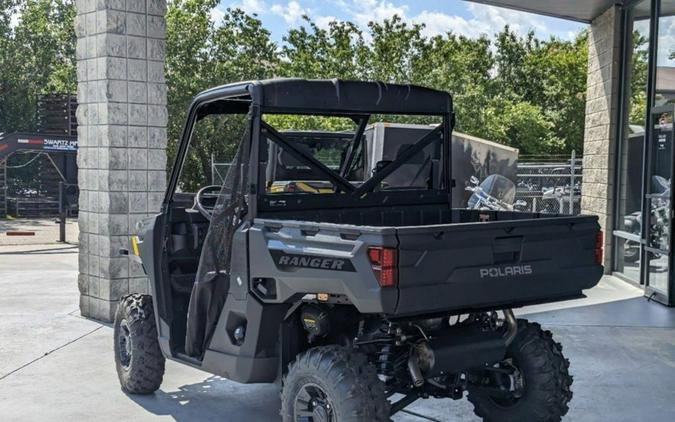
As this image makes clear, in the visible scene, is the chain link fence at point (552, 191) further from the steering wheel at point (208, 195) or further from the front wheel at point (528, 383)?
the front wheel at point (528, 383)

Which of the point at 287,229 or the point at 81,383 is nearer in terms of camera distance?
the point at 287,229

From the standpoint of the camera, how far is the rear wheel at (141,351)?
5.66 m

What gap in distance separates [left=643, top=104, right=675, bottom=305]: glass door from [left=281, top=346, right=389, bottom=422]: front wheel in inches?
262

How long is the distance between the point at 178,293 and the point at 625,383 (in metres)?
3.49

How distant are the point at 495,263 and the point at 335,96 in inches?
56.5

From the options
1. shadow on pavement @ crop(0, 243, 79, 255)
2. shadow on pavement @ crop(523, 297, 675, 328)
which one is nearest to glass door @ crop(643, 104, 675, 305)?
shadow on pavement @ crop(523, 297, 675, 328)

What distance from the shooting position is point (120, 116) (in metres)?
8.06

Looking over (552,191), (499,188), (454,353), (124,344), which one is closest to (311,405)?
(454,353)

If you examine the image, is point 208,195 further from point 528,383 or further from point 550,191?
point 550,191

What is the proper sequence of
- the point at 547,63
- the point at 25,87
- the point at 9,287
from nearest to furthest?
1. the point at 9,287
2. the point at 25,87
3. the point at 547,63

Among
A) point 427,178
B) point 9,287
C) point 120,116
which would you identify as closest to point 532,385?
point 427,178

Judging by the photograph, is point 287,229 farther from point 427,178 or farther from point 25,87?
point 25,87

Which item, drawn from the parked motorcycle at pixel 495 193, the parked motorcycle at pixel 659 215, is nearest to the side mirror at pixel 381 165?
the parked motorcycle at pixel 659 215

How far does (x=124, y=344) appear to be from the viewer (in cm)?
592
